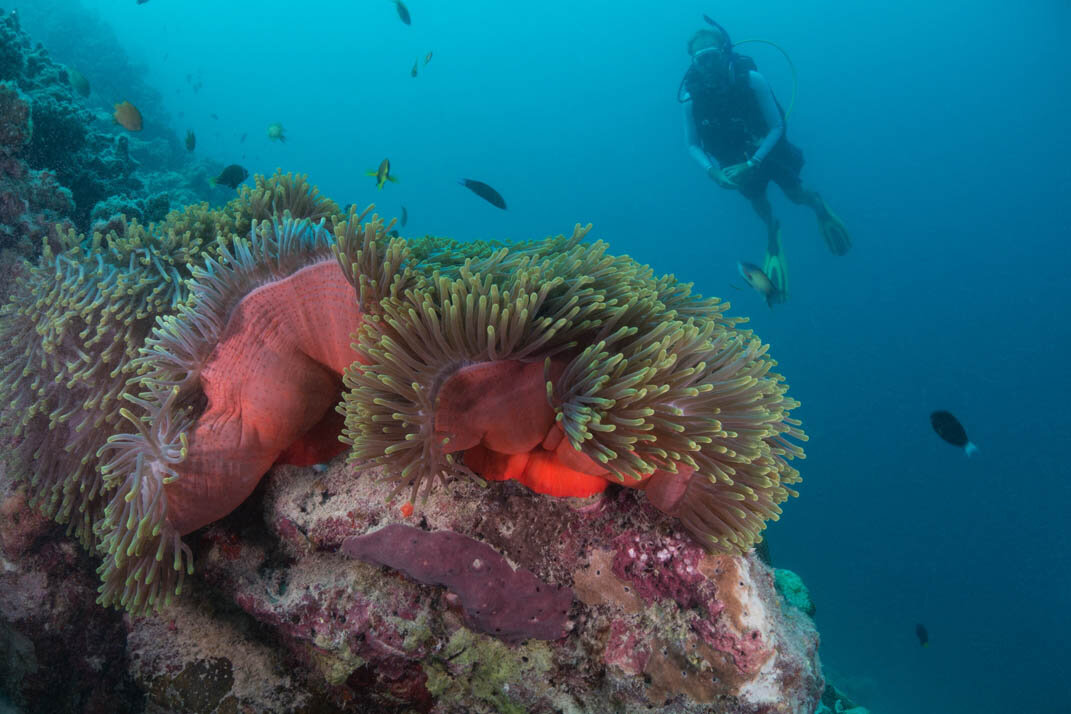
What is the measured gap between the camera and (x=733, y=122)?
13.4 metres

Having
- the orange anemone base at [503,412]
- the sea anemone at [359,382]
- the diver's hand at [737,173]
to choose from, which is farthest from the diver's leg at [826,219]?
the orange anemone base at [503,412]

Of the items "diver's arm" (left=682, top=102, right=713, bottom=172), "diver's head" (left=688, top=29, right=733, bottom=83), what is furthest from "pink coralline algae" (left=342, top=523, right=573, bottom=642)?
→ "diver's head" (left=688, top=29, right=733, bottom=83)

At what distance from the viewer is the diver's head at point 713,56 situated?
41.3 feet

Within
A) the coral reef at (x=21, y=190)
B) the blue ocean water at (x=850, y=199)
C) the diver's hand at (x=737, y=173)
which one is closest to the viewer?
the coral reef at (x=21, y=190)


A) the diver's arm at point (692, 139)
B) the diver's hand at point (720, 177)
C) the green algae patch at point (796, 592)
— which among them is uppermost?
the diver's arm at point (692, 139)

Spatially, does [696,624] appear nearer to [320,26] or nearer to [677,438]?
[677,438]

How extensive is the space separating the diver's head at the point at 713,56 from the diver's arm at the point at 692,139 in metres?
0.90

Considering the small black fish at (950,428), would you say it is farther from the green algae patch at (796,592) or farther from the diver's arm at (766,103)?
the diver's arm at (766,103)

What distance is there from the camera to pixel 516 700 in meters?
2.19

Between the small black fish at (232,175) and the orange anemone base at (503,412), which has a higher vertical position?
the small black fish at (232,175)

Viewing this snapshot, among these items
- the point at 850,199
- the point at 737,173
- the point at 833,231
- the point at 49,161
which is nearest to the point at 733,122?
the point at 737,173

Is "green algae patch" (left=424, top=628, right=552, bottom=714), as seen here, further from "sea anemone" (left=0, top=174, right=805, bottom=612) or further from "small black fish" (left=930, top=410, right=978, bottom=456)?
"small black fish" (left=930, top=410, right=978, bottom=456)

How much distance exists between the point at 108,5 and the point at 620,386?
100532mm

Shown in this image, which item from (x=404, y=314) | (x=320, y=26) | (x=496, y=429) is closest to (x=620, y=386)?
(x=496, y=429)
